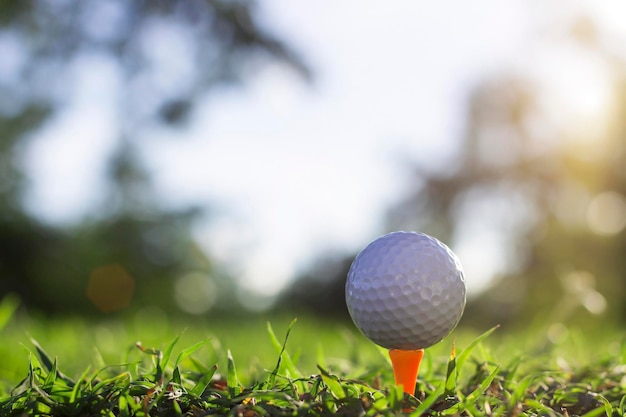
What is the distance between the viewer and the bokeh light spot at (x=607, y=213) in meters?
11.0

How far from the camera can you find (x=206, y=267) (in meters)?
11.7

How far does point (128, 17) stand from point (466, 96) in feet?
26.0

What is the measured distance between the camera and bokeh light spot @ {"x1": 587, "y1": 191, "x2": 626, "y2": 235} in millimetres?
10984

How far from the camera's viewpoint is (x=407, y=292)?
1.69 m

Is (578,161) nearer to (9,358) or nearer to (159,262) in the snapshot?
(159,262)

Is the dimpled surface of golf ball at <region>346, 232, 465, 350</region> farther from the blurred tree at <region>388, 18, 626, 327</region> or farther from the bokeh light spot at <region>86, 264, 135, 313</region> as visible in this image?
the bokeh light spot at <region>86, 264, 135, 313</region>

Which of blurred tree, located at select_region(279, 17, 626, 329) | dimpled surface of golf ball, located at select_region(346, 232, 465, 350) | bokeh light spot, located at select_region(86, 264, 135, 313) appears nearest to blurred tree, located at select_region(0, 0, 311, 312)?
bokeh light spot, located at select_region(86, 264, 135, 313)

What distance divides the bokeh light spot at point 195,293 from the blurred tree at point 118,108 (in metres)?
0.17

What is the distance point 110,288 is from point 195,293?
1.62 meters

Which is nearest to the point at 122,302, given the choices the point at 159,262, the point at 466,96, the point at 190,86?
the point at 159,262

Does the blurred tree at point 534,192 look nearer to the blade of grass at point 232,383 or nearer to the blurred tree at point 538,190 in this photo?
the blurred tree at point 538,190

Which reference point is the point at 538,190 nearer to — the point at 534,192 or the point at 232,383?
the point at 534,192

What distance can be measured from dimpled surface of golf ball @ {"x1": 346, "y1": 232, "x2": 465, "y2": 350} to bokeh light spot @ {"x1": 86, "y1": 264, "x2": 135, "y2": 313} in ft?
32.5

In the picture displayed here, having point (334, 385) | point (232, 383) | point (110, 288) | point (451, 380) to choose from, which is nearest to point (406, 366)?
point (451, 380)
